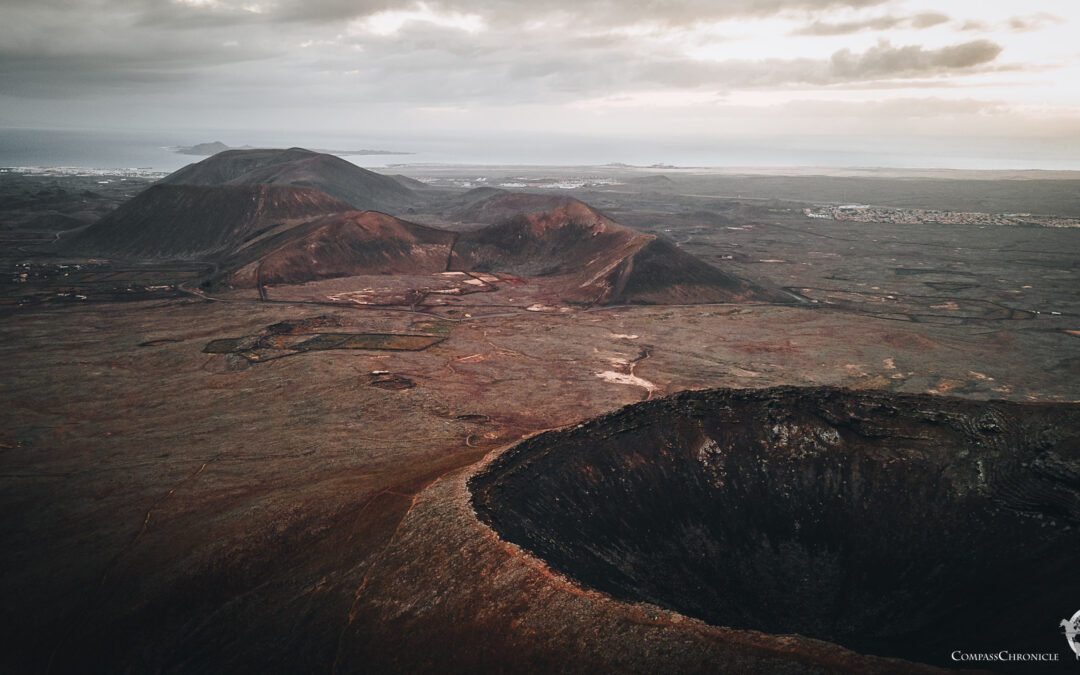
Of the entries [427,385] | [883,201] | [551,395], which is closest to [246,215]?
[427,385]

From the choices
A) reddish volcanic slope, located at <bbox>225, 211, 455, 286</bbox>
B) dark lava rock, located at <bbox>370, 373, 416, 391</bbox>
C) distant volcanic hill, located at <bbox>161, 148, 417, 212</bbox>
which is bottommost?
dark lava rock, located at <bbox>370, 373, 416, 391</bbox>

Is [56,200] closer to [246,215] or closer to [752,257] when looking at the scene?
[246,215]

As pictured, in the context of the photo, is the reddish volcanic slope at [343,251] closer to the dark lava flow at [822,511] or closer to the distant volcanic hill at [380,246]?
the distant volcanic hill at [380,246]

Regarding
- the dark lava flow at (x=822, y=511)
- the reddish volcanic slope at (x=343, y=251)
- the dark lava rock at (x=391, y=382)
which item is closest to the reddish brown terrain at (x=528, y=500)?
the dark lava flow at (x=822, y=511)

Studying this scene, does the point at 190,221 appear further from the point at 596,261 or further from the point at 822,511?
the point at 822,511

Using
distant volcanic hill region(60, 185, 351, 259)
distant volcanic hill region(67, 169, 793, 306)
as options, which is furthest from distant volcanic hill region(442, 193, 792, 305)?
distant volcanic hill region(60, 185, 351, 259)

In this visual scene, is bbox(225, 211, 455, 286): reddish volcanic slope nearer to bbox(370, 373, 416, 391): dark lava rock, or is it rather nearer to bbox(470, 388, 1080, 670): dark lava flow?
bbox(370, 373, 416, 391): dark lava rock
